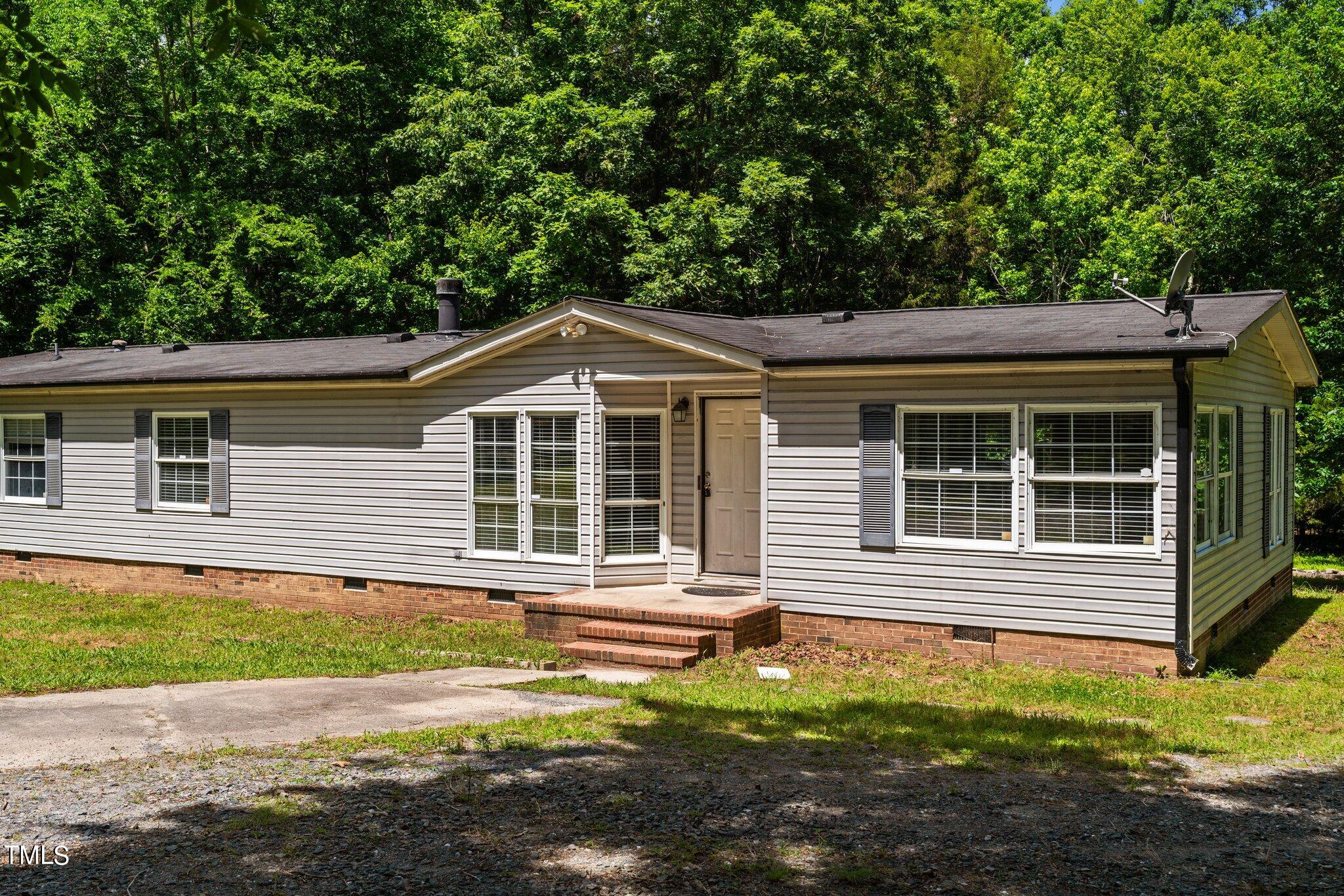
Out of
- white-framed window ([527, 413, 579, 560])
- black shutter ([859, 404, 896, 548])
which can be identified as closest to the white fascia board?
white-framed window ([527, 413, 579, 560])

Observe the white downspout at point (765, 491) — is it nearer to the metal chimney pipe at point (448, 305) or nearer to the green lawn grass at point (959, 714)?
the green lawn grass at point (959, 714)

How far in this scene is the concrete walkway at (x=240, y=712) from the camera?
700 cm

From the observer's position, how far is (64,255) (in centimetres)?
2519

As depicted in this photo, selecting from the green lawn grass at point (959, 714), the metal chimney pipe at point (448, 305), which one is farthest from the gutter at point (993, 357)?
the metal chimney pipe at point (448, 305)

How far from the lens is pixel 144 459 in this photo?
1502 centimetres

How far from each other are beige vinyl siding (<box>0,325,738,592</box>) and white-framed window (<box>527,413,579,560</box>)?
0.14 m

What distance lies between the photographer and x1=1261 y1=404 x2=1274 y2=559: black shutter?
13.1 meters

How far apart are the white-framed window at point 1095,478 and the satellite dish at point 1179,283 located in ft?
3.74

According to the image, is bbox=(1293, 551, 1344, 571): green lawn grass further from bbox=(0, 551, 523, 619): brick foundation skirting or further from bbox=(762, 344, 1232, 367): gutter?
bbox=(0, 551, 523, 619): brick foundation skirting

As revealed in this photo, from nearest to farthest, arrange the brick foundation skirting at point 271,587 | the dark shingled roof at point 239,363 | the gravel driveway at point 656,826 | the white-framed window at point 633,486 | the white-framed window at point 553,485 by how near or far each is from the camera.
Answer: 1. the gravel driveway at point 656,826
2. the white-framed window at point 633,486
3. the white-framed window at point 553,485
4. the brick foundation skirting at point 271,587
5. the dark shingled roof at point 239,363

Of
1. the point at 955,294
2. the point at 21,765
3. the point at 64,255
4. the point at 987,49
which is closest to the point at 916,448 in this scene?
the point at 21,765

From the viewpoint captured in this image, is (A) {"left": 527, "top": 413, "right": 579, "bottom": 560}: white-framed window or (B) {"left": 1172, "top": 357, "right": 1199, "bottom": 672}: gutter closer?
(B) {"left": 1172, "top": 357, "right": 1199, "bottom": 672}: gutter

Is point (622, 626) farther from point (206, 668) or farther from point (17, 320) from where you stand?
point (17, 320)

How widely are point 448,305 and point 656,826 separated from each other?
1105cm
